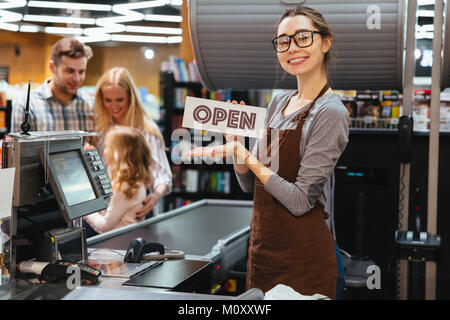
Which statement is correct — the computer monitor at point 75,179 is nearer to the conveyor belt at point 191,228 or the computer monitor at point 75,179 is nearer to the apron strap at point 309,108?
the conveyor belt at point 191,228

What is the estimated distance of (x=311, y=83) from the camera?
5.51ft

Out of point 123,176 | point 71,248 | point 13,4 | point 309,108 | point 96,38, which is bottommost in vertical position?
point 71,248

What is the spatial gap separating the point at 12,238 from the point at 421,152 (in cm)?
321

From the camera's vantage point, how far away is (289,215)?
5.46 ft

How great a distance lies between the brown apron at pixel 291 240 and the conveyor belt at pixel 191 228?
1.44 ft

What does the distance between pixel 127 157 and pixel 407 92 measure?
152 centimetres

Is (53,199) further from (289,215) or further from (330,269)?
(330,269)

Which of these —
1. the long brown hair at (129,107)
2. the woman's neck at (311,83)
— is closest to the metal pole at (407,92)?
the woman's neck at (311,83)

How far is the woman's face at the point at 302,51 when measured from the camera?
62.7 inches

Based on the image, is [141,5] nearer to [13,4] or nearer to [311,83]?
[13,4]

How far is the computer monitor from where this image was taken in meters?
1.63

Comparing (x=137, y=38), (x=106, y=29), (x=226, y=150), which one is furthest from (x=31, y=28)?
(x=226, y=150)

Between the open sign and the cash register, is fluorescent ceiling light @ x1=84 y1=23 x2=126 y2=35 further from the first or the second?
the open sign

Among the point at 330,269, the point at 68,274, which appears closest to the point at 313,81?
the point at 330,269
